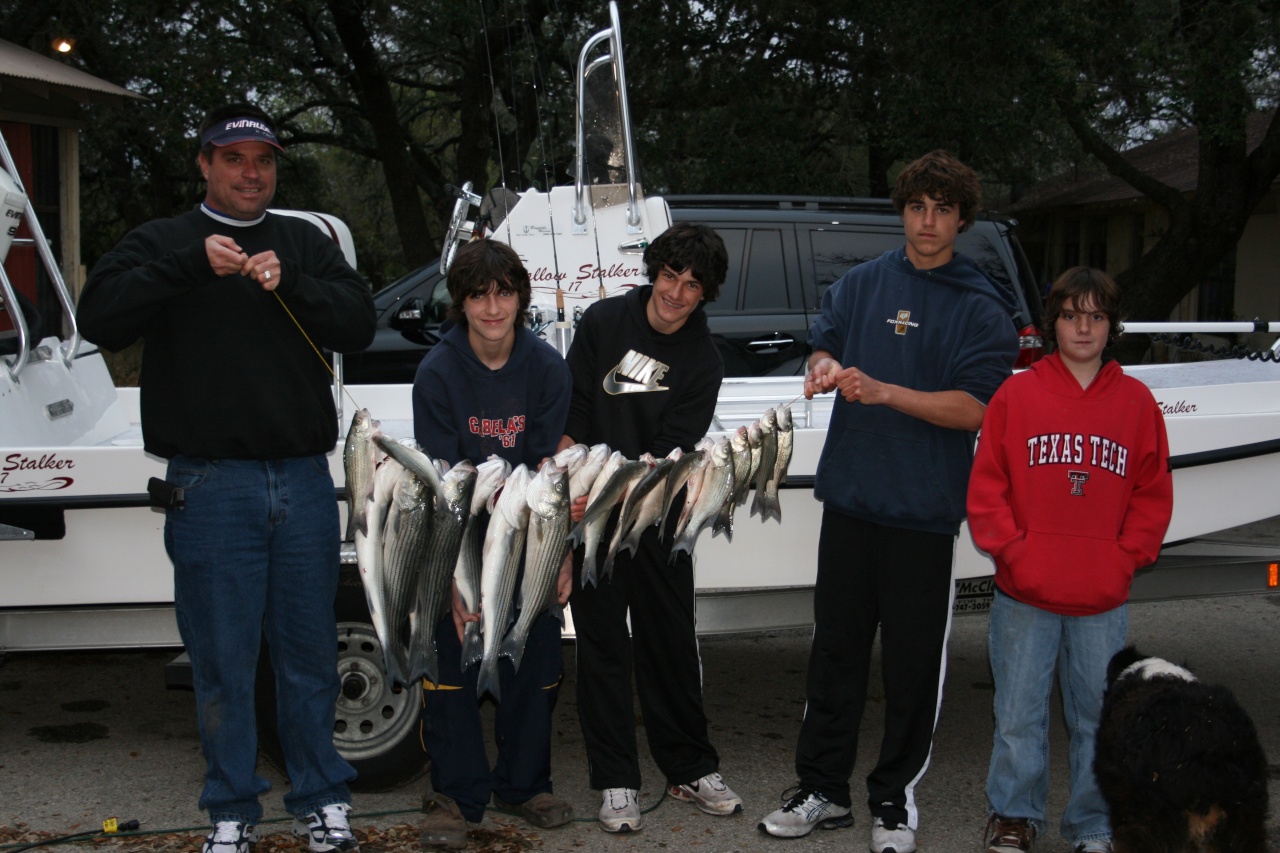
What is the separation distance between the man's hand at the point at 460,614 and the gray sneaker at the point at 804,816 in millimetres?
1220

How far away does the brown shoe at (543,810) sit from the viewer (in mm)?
4070

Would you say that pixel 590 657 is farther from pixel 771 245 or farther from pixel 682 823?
pixel 771 245

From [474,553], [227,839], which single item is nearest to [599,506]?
[474,553]

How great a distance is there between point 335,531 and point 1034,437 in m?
2.20

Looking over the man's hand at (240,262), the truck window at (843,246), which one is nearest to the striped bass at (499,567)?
the man's hand at (240,262)

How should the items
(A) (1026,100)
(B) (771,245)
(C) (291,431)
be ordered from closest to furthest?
(C) (291,431) < (B) (771,245) < (A) (1026,100)

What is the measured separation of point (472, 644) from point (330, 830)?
776 mm

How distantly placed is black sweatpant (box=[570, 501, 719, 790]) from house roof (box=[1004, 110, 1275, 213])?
1681 centimetres

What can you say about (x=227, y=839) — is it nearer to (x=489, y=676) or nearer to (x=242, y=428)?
(x=489, y=676)

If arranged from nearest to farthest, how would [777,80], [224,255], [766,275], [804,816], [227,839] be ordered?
[224,255], [227,839], [804,816], [766,275], [777,80]

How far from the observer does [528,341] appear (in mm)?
3930

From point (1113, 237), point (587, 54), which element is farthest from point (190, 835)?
point (1113, 237)

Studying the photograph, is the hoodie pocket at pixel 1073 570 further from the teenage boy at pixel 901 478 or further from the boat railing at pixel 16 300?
the boat railing at pixel 16 300

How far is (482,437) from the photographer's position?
3832mm
